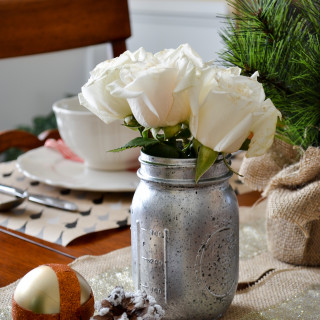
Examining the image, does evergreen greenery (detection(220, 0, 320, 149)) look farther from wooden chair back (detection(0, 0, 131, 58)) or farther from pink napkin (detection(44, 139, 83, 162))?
wooden chair back (detection(0, 0, 131, 58))

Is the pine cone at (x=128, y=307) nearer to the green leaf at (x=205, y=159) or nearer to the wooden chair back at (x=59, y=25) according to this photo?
the green leaf at (x=205, y=159)

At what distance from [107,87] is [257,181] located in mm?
296

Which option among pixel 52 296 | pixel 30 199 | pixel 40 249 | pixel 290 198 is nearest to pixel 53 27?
pixel 30 199

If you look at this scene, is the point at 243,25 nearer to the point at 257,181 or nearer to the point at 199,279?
the point at 257,181

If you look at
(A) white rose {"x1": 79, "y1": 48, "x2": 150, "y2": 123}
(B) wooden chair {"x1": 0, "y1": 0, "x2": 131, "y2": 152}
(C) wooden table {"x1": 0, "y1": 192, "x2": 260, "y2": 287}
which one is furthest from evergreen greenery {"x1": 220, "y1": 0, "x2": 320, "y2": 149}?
(B) wooden chair {"x1": 0, "y1": 0, "x2": 131, "y2": 152}

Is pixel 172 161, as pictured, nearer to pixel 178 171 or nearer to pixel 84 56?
pixel 178 171

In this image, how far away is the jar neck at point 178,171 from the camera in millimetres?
500

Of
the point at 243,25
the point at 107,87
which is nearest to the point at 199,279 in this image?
the point at 107,87

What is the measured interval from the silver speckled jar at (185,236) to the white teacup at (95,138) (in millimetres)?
383

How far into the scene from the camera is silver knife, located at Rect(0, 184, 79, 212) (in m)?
0.84

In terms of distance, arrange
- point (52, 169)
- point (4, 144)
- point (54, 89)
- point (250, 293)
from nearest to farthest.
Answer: point (250, 293) → point (52, 169) → point (4, 144) → point (54, 89)

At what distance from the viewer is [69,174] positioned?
0.96m

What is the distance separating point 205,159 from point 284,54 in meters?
0.23

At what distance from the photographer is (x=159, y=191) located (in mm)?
522
